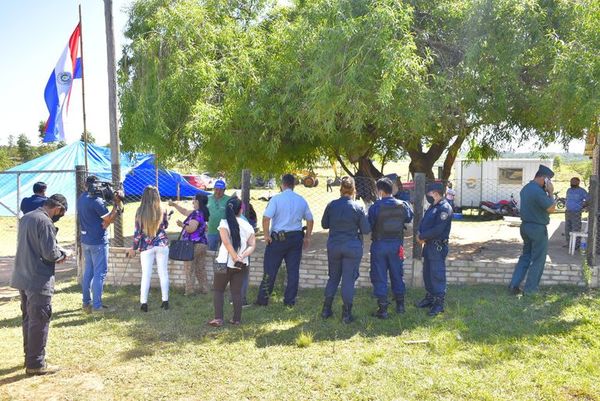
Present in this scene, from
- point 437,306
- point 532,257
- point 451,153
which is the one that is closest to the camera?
point 437,306

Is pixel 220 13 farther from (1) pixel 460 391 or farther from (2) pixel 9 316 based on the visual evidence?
(1) pixel 460 391

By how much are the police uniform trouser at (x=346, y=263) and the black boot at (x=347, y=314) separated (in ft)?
0.21

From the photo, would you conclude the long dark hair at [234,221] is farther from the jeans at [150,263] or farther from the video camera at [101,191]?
the video camera at [101,191]

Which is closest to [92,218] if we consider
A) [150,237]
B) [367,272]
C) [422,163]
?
[150,237]

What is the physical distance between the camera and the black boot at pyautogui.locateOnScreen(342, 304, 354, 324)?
583 centimetres

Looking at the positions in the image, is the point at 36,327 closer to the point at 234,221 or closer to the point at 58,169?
the point at 234,221

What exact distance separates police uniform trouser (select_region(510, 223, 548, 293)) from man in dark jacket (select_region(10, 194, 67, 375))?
5455 mm

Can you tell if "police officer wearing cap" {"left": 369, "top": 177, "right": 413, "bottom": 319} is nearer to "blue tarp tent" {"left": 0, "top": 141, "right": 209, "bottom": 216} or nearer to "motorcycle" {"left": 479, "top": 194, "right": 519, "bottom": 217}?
"blue tarp tent" {"left": 0, "top": 141, "right": 209, "bottom": 216}

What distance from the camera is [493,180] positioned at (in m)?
19.9

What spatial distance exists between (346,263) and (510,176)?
16057 mm

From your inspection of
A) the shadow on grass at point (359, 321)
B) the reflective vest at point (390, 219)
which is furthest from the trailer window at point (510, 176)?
the reflective vest at point (390, 219)

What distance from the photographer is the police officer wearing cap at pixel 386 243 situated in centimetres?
594

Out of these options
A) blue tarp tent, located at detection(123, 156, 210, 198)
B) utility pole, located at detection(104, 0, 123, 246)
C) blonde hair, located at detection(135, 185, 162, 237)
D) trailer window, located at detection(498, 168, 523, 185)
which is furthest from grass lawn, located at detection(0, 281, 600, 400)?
blue tarp tent, located at detection(123, 156, 210, 198)

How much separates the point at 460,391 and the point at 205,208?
13.5 feet
